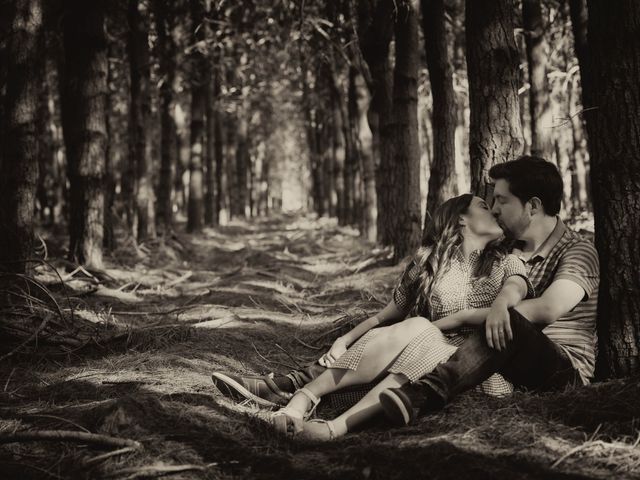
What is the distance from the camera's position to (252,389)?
3.85 m

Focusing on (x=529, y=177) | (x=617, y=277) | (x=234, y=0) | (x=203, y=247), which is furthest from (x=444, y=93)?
(x=203, y=247)

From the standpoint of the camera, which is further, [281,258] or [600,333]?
[281,258]

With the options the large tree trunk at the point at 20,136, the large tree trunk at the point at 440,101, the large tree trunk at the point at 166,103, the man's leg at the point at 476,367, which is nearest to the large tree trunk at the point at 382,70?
the large tree trunk at the point at 440,101

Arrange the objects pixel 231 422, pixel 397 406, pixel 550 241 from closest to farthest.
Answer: pixel 397 406, pixel 231 422, pixel 550 241

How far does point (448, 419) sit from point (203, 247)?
13681 millimetres

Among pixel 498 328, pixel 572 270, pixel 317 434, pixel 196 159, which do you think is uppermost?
pixel 196 159

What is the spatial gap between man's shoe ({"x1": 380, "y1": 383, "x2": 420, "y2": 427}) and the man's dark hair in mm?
1531

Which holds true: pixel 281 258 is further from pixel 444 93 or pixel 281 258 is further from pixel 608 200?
pixel 608 200

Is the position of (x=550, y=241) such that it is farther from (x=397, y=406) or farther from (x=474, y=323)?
(x=397, y=406)

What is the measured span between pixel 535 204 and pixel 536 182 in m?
0.14

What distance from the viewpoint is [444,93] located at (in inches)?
317

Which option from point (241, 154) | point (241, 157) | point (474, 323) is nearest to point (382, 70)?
point (474, 323)

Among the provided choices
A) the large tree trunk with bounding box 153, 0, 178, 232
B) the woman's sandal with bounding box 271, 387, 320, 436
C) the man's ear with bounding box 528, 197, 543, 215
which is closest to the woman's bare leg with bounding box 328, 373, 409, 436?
the woman's sandal with bounding box 271, 387, 320, 436

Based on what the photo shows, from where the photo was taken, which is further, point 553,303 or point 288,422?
point 553,303
